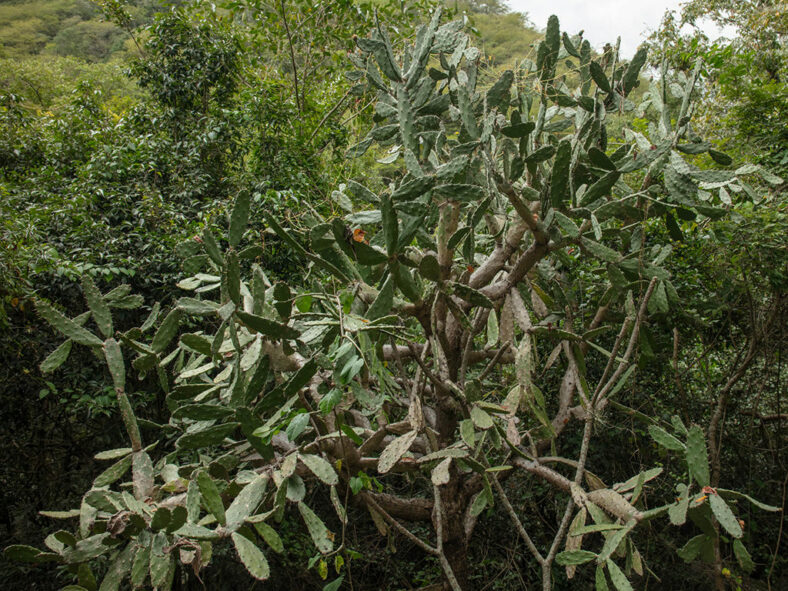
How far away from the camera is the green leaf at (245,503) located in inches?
40.5

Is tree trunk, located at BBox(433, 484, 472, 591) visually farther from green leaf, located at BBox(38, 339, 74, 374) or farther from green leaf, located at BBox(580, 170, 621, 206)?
A: green leaf, located at BBox(38, 339, 74, 374)

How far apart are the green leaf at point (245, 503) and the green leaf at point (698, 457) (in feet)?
3.39

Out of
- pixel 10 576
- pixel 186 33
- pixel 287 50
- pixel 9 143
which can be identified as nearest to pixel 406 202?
pixel 10 576

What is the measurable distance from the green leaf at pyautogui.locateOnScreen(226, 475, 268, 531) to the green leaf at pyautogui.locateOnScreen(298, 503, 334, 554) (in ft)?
0.42

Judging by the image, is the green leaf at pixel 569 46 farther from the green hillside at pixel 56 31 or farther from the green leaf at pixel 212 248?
the green hillside at pixel 56 31

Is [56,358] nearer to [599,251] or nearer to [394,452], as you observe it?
[394,452]

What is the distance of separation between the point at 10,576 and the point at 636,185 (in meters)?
4.19

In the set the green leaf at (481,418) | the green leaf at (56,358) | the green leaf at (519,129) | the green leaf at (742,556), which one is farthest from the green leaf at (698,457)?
the green leaf at (56,358)

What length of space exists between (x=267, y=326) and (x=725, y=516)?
42.6 inches

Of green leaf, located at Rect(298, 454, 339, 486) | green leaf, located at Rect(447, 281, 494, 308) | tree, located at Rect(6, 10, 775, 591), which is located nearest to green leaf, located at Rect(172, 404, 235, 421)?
tree, located at Rect(6, 10, 775, 591)

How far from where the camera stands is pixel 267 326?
39.1 inches

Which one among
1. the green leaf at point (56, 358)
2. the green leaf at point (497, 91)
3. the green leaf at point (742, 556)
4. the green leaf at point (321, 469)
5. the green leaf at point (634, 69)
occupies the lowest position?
the green leaf at point (56, 358)

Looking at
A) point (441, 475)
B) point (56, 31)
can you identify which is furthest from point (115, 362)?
point (56, 31)

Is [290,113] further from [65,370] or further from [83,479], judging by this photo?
[83,479]
